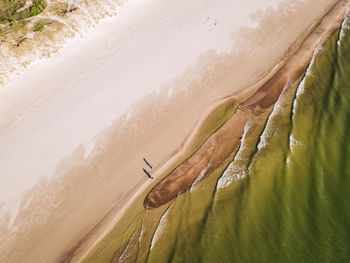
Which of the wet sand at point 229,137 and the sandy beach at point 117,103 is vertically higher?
the sandy beach at point 117,103

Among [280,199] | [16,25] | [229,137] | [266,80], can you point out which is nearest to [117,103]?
[229,137]

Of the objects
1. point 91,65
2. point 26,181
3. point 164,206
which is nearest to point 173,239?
point 164,206

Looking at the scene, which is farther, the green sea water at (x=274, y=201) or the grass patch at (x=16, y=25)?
the grass patch at (x=16, y=25)

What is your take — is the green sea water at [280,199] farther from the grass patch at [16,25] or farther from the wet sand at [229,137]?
the grass patch at [16,25]

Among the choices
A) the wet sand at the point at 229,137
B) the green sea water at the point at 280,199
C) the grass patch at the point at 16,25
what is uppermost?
the grass patch at the point at 16,25

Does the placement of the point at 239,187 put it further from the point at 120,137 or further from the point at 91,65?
the point at 91,65

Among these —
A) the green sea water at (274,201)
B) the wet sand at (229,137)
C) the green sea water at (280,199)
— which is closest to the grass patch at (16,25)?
the wet sand at (229,137)

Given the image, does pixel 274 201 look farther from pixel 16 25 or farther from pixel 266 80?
pixel 16 25
